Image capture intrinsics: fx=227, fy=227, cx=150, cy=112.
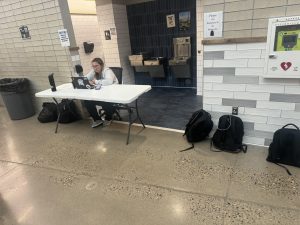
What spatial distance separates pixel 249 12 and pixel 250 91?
87cm

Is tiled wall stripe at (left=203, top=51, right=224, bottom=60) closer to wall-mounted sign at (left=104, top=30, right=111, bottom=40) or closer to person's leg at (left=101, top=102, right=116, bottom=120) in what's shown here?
person's leg at (left=101, top=102, right=116, bottom=120)

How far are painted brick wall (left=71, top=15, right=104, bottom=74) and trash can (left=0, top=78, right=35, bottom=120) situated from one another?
1.40 m

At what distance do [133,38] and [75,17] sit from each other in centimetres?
145

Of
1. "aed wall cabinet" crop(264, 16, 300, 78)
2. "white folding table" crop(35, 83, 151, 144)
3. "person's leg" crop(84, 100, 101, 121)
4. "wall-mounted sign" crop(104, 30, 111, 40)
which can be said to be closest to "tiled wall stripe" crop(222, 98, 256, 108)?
"aed wall cabinet" crop(264, 16, 300, 78)

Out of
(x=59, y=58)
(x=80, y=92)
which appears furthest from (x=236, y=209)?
(x=59, y=58)

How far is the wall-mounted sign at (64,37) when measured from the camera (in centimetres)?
368

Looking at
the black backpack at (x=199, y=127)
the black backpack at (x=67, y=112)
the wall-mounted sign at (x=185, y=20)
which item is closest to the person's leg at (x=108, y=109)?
the black backpack at (x=67, y=112)

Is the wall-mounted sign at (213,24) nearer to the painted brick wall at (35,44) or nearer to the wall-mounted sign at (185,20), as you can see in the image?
the painted brick wall at (35,44)

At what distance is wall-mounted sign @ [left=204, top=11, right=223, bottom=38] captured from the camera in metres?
2.53

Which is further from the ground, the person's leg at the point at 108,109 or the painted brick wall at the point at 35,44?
the painted brick wall at the point at 35,44

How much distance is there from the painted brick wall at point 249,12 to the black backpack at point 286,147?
1.06m

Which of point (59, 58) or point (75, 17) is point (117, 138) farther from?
point (75, 17)

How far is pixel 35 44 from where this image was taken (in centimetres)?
420

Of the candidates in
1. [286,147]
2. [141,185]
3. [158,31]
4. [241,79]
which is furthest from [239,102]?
[158,31]
